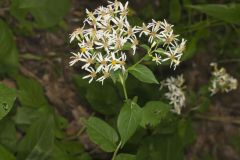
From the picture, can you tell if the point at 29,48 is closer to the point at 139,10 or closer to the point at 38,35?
the point at 38,35

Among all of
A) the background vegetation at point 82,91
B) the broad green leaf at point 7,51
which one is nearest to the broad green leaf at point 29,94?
the background vegetation at point 82,91

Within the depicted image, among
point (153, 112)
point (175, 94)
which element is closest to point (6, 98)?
point (153, 112)

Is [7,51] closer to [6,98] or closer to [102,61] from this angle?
[6,98]

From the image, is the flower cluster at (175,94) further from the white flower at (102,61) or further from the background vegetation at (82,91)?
the white flower at (102,61)

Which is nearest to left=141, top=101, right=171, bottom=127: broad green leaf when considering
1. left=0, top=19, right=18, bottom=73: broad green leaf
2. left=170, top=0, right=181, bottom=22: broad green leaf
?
left=0, top=19, right=18, bottom=73: broad green leaf

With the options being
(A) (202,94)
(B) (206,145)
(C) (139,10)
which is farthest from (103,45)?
(B) (206,145)

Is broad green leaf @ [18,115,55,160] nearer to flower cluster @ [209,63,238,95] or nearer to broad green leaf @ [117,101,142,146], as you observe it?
broad green leaf @ [117,101,142,146]
